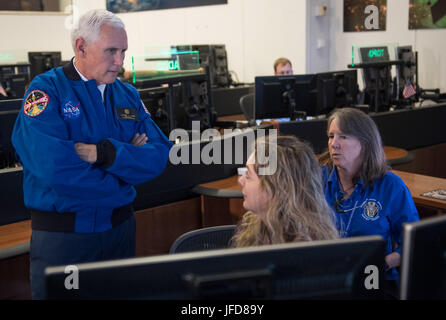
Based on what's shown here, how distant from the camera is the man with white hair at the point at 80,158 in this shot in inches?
68.0

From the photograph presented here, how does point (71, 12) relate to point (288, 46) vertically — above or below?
above

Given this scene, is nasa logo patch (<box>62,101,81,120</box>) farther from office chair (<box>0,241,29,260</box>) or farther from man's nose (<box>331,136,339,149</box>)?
man's nose (<box>331,136,339,149</box>)

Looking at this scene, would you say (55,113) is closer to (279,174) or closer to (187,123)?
(279,174)

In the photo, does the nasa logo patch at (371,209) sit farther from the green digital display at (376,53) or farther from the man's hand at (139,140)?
the green digital display at (376,53)

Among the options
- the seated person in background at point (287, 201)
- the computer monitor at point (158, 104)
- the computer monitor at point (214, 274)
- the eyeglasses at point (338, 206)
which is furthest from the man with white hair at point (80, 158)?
the computer monitor at point (158, 104)

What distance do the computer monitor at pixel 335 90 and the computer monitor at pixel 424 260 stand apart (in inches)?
149

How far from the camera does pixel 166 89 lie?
347 cm

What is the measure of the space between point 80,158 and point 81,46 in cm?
40

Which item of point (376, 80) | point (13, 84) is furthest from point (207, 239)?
point (13, 84)

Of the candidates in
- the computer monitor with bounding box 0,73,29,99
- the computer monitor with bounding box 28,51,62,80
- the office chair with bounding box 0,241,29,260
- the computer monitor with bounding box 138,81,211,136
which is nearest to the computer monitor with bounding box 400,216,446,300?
the office chair with bounding box 0,241,29,260

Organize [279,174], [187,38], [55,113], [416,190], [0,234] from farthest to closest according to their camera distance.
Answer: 1. [187,38]
2. [416,190]
3. [0,234]
4. [55,113]
5. [279,174]

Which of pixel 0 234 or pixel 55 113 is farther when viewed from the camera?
pixel 0 234
